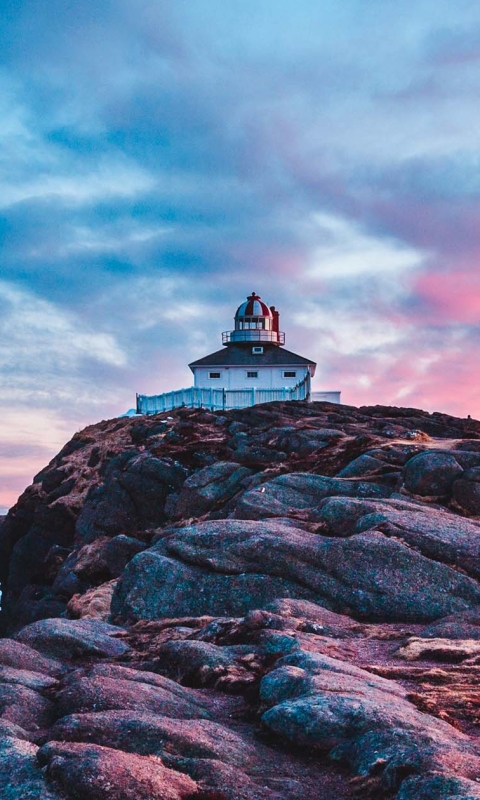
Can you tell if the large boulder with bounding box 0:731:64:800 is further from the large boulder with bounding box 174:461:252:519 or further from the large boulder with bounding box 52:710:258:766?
the large boulder with bounding box 174:461:252:519

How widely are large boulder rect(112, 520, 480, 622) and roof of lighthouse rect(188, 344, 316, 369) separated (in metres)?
53.4

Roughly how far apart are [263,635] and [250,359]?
198ft

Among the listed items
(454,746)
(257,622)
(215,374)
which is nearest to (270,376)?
(215,374)

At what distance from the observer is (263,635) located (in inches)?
497

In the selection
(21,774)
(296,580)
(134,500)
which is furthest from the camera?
(134,500)

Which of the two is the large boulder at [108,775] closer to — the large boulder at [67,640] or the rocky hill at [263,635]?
the rocky hill at [263,635]

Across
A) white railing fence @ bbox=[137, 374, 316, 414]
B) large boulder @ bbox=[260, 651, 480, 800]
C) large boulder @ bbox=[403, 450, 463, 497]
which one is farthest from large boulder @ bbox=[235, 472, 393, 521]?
white railing fence @ bbox=[137, 374, 316, 414]

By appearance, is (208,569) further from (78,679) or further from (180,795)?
(180,795)

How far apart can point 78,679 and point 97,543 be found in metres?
23.2

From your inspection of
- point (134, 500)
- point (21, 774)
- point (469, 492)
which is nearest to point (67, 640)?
point (21, 774)

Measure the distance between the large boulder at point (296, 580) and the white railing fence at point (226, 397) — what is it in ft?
141

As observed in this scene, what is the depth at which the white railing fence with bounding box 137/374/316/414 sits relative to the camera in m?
62.5

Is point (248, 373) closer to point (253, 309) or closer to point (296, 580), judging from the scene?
point (253, 309)

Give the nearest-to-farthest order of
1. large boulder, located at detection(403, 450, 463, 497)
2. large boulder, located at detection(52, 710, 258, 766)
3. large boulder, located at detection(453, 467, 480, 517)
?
large boulder, located at detection(52, 710, 258, 766)
large boulder, located at detection(453, 467, 480, 517)
large boulder, located at detection(403, 450, 463, 497)
